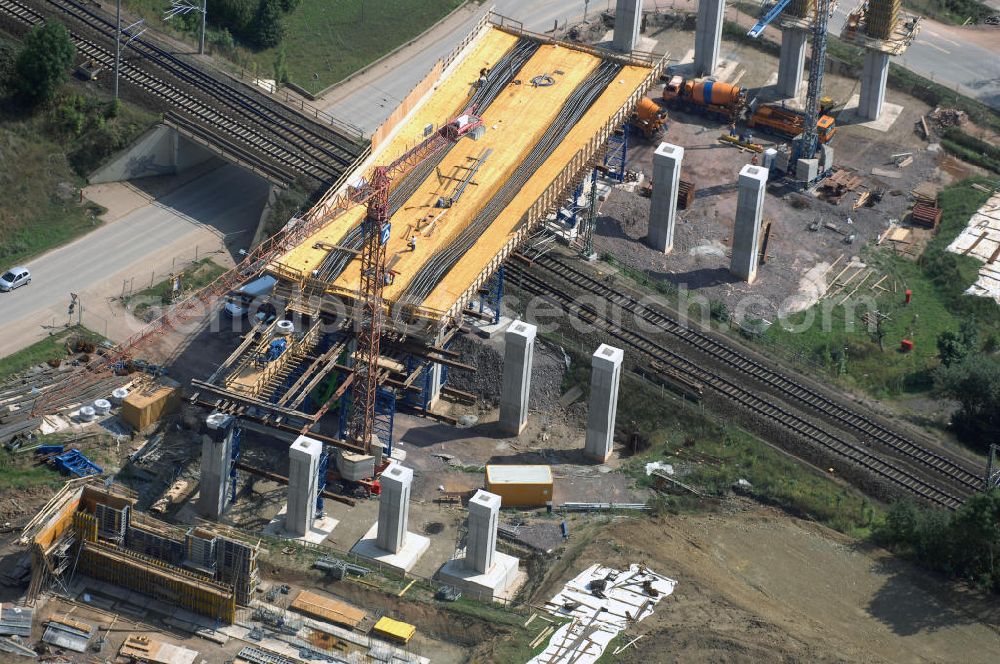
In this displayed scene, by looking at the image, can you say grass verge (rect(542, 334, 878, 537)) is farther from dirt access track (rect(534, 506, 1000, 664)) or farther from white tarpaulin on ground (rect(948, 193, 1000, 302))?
white tarpaulin on ground (rect(948, 193, 1000, 302))

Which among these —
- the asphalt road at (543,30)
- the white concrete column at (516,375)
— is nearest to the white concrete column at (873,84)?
the asphalt road at (543,30)

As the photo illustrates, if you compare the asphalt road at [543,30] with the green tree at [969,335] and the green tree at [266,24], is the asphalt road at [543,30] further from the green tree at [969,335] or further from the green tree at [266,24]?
the green tree at [969,335]

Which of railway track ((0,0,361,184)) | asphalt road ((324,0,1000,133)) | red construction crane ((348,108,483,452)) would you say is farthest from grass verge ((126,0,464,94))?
red construction crane ((348,108,483,452))

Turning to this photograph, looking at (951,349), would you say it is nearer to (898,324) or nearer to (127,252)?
(898,324)

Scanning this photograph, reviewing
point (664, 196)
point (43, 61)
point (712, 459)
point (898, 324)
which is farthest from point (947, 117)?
point (43, 61)

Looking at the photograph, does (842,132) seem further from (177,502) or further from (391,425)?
(177,502)

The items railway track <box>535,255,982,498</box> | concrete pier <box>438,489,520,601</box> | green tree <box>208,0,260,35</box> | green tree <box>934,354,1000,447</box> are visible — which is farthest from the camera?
green tree <box>208,0,260,35</box>
